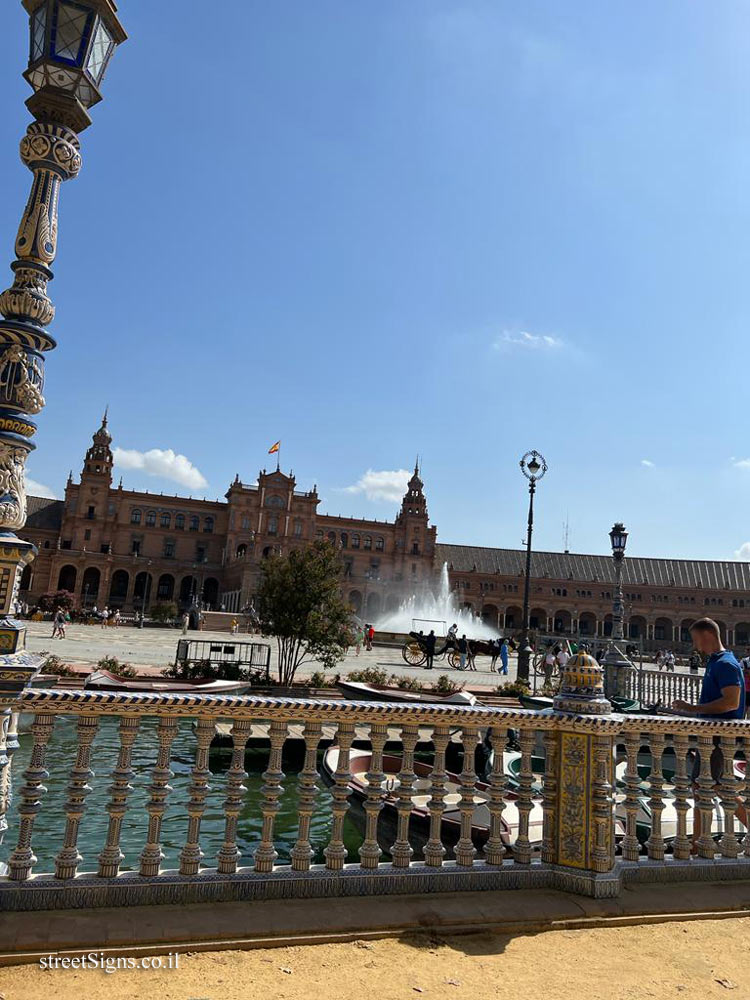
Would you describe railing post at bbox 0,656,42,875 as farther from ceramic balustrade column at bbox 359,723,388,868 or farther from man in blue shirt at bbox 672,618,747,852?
man in blue shirt at bbox 672,618,747,852

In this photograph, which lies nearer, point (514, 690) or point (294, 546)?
point (514, 690)

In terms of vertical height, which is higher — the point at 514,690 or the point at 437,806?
the point at 437,806

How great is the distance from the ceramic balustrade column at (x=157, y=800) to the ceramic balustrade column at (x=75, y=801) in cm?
32

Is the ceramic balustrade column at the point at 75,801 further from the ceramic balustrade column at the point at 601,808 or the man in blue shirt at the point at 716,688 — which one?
the man in blue shirt at the point at 716,688

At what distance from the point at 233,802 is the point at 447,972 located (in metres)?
1.37

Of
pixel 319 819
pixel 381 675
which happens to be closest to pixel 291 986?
pixel 319 819

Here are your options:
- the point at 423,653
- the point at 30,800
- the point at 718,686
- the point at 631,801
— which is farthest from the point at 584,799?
the point at 423,653

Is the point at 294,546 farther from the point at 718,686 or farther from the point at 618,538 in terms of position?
the point at 718,686

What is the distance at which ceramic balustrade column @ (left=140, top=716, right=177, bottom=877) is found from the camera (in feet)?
11.1

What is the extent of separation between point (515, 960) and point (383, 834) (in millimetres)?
3930

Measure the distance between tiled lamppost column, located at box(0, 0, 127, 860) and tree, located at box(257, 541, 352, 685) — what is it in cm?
1550

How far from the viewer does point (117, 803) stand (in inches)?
133

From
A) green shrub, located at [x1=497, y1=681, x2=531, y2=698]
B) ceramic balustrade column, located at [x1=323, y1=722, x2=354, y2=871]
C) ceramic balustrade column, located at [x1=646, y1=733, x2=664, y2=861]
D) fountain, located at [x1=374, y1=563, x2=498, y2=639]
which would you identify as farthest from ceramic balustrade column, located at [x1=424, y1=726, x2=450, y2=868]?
fountain, located at [x1=374, y1=563, x2=498, y2=639]

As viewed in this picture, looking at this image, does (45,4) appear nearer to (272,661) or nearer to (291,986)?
(291,986)
